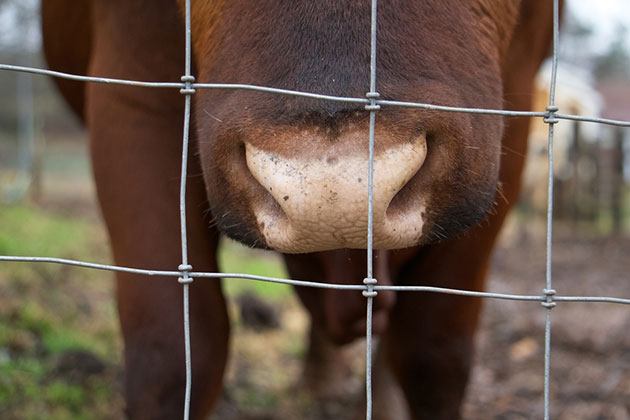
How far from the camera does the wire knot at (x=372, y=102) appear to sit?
4.55 ft

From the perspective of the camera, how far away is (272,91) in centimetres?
143

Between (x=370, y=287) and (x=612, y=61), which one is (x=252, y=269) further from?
(x=612, y=61)

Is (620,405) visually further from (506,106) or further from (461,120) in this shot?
(461,120)

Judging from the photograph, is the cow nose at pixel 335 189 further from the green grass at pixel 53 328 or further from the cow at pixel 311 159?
the green grass at pixel 53 328

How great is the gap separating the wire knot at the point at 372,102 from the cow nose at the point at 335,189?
0.21 ft

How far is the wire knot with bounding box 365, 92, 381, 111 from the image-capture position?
1.39 m

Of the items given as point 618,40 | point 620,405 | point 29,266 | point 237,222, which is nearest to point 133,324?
point 237,222

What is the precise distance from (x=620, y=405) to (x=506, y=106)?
162 cm

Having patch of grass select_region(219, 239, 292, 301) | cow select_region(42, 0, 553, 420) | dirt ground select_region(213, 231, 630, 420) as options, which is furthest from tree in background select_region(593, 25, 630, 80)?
cow select_region(42, 0, 553, 420)

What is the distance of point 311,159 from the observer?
139cm

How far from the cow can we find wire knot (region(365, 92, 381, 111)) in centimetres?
3

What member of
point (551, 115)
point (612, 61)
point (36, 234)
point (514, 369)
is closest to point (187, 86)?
point (551, 115)

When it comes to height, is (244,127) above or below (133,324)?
above

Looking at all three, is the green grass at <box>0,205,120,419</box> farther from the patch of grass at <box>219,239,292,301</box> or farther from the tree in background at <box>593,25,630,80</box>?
the tree in background at <box>593,25,630,80</box>
